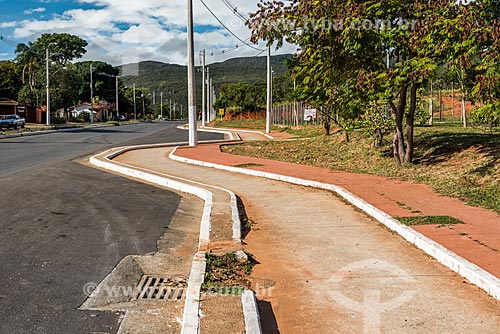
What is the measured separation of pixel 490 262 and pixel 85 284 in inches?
166

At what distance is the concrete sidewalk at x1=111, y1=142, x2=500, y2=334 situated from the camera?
434cm

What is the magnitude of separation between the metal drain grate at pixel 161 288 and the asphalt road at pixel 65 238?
462 millimetres

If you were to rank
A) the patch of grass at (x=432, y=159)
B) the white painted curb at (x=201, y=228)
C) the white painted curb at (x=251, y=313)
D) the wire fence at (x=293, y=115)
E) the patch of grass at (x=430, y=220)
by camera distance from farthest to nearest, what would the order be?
1. the wire fence at (x=293, y=115)
2. the patch of grass at (x=432, y=159)
3. the patch of grass at (x=430, y=220)
4. the white painted curb at (x=201, y=228)
5. the white painted curb at (x=251, y=313)

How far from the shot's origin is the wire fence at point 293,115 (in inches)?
1381

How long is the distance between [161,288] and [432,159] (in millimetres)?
11075

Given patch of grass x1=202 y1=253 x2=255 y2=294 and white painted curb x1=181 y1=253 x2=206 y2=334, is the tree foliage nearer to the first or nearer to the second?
patch of grass x1=202 y1=253 x2=255 y2=294

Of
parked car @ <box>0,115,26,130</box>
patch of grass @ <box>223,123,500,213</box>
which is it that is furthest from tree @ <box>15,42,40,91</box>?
patch of grass @ <box>223,123,500,213</box>

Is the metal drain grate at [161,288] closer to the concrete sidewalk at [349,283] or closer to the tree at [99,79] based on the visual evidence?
the concrete sidewalk at [349,283]

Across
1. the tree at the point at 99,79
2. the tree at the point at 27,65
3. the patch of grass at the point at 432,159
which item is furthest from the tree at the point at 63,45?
the patch of grass at the point at 432,159

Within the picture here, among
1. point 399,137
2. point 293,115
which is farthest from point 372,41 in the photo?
point 293,115

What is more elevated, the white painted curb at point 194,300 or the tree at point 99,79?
the tree at point 99,79

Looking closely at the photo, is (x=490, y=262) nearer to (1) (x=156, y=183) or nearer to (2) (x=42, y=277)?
(2) (x=42, y=277)

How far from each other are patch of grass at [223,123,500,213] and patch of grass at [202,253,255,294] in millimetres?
5049

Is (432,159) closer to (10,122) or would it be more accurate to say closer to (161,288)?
(161,288)
